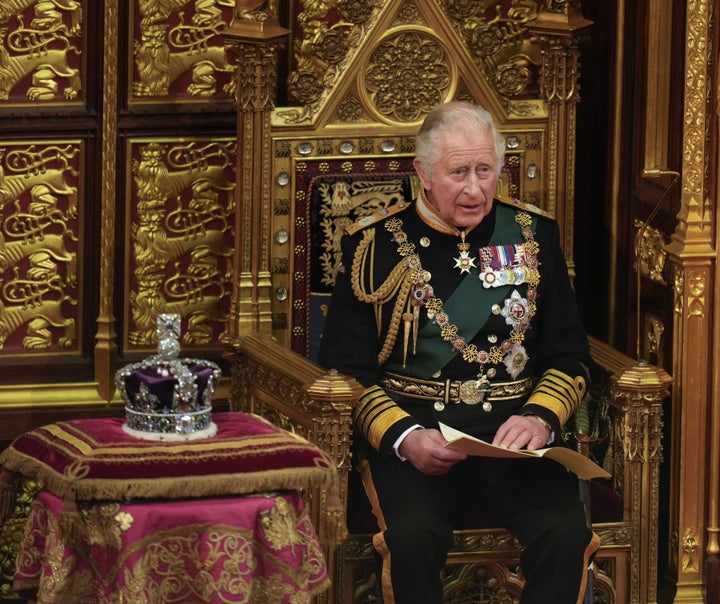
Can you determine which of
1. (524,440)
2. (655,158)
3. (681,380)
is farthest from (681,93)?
(524,440)

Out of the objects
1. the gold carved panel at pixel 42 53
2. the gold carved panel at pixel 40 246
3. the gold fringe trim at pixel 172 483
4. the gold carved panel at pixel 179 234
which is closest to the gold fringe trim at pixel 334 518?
the gold fringe trim at pixel 172 483

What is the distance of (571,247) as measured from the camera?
6457mm

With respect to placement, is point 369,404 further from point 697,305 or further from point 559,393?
point 697,305

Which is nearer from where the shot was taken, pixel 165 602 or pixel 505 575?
pixel 165 602

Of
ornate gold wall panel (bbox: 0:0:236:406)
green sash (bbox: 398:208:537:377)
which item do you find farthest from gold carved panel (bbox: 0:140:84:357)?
green sash (bbox: 398:208:537:377)

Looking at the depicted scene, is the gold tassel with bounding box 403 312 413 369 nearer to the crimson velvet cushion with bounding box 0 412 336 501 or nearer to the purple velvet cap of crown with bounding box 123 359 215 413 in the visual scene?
the crimson velvet cushion with bounding box 0 412 336 501

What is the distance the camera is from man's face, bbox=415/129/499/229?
5.73 meters

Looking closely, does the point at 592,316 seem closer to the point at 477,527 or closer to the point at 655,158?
the point at 655,158

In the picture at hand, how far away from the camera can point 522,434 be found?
559cm

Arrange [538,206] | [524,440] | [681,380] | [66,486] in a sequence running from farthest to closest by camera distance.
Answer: [538,206] → [681,380] → [524,440] → [66,486]

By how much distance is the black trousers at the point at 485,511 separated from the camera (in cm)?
541

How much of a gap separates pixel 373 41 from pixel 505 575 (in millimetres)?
1756

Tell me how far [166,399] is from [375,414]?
93cm

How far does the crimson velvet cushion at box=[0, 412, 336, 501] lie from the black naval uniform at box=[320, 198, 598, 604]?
698 millimetres
